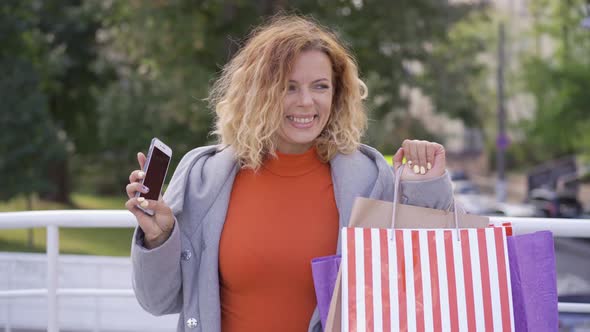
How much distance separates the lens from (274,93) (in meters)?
2.20

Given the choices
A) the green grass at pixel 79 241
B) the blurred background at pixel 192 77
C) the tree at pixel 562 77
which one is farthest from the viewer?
the tree at pixel 562 77

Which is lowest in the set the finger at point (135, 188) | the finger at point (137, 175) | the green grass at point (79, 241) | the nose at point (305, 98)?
the finger at point (135, 188)

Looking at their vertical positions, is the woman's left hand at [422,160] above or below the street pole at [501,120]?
below

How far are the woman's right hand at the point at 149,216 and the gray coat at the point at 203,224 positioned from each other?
29 millimetres

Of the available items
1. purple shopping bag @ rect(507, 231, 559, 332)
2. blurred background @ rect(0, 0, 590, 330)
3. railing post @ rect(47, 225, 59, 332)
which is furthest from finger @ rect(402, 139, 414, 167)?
blurred background @ rect(0, 0, 590, 330)

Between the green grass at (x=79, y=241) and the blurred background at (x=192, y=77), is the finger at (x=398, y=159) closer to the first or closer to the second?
the blurred background at (x=192, y=77)

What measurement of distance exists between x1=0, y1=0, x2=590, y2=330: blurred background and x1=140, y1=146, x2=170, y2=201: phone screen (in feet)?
29.9

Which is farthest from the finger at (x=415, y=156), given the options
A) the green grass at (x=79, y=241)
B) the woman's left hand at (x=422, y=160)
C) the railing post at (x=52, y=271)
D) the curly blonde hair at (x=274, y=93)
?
the green grass at (x=79, y=241)

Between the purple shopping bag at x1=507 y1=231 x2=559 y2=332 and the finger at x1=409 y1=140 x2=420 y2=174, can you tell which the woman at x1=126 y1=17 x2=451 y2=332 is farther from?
the purple shopping bag at x1=507 y1=231 x2=559 y2=332

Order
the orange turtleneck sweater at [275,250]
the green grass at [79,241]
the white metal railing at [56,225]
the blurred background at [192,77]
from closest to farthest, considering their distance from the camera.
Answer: the orange turtleneck sweater at [275,250] → the white metal railing at [56,225] → the blurred background at [192,77] → the green grass at [79,241]

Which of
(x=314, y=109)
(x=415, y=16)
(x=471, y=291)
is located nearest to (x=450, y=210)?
(x=471, y=291)

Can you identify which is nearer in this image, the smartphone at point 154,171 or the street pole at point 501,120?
the smartphone at point 154,171

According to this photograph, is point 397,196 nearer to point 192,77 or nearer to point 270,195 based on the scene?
point 270,195

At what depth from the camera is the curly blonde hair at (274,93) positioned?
2.22 metres
